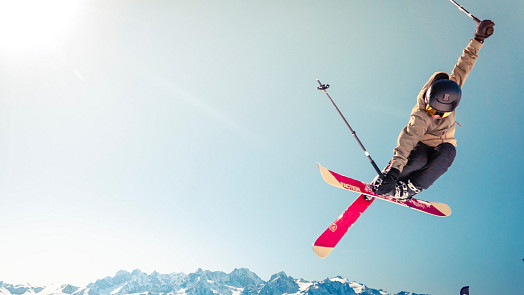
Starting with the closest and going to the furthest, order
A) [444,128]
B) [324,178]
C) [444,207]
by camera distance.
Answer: [444,128]
[324,178]
[444,207]

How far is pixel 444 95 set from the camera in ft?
16.3

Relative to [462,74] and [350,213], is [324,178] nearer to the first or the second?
[350,213]

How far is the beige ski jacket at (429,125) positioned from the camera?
538cm

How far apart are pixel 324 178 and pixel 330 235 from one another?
2.44 meters

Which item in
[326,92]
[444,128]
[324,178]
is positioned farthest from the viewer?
[326,92]

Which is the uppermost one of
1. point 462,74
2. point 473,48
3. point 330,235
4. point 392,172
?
point 473,48

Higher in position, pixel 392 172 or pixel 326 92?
pixel 326 92

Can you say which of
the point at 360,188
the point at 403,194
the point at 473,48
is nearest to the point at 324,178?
the point at 360,188

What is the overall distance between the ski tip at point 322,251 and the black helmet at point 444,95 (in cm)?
500

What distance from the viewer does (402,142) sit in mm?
5414

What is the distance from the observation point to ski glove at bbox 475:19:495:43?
18.4 ft

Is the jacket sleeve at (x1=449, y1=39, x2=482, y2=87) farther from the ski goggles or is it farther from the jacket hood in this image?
the ski goggles

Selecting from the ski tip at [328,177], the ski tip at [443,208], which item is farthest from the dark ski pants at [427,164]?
the ski tip at [443,208]

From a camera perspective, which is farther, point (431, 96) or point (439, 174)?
point (439, 174)
